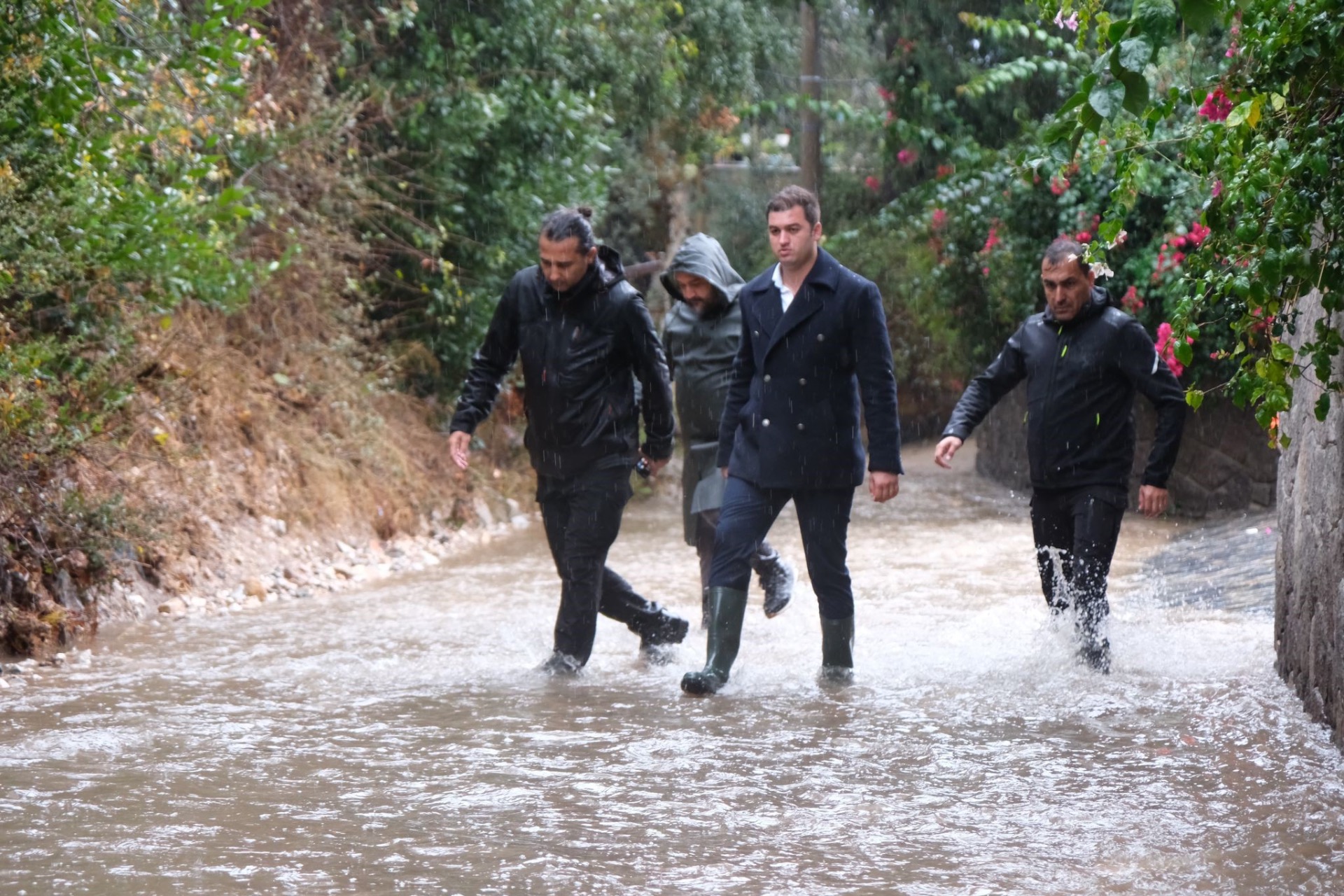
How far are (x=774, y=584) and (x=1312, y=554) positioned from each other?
2840mm

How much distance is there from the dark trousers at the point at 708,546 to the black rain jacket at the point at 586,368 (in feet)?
3.35

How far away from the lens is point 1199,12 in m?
3.49

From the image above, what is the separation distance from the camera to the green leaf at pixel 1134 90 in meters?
3.77

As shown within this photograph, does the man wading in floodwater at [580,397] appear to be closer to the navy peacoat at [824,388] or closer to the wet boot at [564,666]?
the wet boot at [564,666]

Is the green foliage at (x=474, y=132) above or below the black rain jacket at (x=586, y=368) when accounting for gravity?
above

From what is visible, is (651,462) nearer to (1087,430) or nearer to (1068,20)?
(1087,430)

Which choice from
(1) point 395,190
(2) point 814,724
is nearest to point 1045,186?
(1) point 395,190

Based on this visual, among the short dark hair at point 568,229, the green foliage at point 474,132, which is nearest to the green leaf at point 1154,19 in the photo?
the short dark hair at point 568,229

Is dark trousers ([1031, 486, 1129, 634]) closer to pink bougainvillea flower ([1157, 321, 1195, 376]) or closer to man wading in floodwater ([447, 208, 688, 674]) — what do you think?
pink bougainvillea flower ([1157, 321, 1195, 376])

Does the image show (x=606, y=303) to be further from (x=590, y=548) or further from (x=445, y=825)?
(x=445, y=825)

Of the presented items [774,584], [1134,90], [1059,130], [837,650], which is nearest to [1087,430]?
[837,650]

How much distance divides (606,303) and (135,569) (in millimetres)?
3450

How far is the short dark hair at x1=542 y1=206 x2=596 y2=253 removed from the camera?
21.3 feet

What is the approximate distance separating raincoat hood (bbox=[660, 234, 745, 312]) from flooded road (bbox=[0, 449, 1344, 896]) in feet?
5.66
